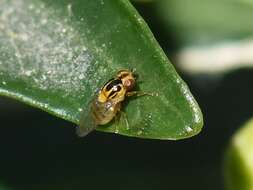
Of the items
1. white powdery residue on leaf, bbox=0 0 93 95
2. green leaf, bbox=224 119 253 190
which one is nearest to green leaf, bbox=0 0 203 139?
white powdery residue on leaf, bbox=0 0 93 95

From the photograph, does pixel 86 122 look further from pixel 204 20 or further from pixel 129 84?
pixel 204 20

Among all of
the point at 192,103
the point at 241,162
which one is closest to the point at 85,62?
the point at 192,103

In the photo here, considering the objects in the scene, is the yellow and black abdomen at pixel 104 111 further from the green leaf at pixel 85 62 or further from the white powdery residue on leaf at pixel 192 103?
the white powdery residue on leaf at pixel 192 103

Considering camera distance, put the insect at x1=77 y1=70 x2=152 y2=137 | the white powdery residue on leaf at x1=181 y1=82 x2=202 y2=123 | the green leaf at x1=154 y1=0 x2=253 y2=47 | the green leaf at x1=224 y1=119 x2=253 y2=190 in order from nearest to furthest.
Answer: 1. the white powdery residue on leaf at x1=181 y1=82 x2=202 y2=123
2. the insect at x1=77 y1=70 x2=152 y2=137
3. the green leaf at x1=224 y1=119 x2=253 y2=190
4. the green leaf at x1=154 y1=0 x2=253 y2=47

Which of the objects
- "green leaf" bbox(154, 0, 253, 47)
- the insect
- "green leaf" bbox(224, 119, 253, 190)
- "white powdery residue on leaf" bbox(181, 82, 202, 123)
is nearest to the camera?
"white powdery residue on leaf" bbox(181, 82, 202, 123)

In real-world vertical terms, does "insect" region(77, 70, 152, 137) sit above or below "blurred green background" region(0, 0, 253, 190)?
above

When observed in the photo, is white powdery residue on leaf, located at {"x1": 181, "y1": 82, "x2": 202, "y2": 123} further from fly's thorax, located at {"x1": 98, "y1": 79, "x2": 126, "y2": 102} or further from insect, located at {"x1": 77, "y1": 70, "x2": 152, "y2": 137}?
fly's thorax, located at {"x1": 98, "y1": 79, "x2": 126, "y2": 102}

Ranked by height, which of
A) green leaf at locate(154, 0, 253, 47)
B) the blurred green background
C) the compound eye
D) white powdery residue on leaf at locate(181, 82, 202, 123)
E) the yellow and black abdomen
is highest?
white powdery residue on leaf at locate(181, 82, 202, 123)

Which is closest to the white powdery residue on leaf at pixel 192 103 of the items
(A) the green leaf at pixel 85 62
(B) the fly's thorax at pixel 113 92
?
(A) the green leaf at pixel 85 62
